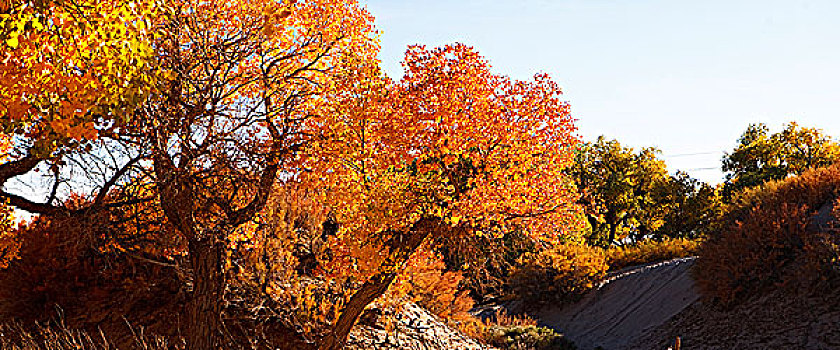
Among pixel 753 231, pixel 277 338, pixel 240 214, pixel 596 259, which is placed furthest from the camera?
pixel 596 259

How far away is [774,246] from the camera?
43.7 ft

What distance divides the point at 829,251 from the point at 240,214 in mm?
10623

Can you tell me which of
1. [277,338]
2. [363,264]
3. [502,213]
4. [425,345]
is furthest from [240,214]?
[425,345]

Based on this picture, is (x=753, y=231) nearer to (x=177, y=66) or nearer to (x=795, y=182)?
(x=795, y=182)

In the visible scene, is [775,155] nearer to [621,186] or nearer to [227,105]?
[621,186]

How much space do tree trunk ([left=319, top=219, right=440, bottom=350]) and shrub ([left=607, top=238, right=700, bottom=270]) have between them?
58.2 feet

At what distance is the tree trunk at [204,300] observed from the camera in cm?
827

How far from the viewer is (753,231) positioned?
13.7 metres

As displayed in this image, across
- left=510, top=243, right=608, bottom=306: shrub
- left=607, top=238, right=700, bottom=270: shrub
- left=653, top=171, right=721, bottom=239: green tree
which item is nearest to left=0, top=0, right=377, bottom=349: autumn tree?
left=510, top=243, right=608, bottom=306: shrub

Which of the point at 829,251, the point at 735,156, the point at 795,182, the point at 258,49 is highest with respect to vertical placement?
the point at 735,156

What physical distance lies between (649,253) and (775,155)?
15306 mm

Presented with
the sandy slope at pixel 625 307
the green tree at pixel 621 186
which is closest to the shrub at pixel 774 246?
the sandy slope at pixel 625 307

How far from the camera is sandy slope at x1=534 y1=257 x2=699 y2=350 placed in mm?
16969

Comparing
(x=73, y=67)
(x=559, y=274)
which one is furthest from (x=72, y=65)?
(x=559, y=274)
